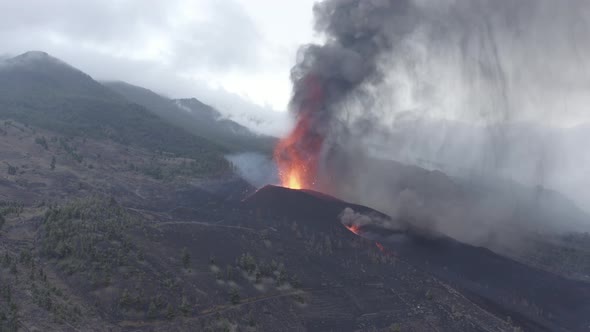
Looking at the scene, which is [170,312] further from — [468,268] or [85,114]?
[85,114]

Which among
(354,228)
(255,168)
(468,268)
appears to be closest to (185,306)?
(354,228)

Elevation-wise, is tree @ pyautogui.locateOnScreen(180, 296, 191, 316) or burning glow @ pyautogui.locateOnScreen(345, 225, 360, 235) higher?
burning glow @ pyautogui.locateOnScreen(345, 225, 360, 235)

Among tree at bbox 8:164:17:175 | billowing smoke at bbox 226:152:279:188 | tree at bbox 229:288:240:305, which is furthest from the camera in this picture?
billowing smoke at bbox 226:152:279:188

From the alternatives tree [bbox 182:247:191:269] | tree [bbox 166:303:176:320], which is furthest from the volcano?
tree [bbox 166:303:176:320]

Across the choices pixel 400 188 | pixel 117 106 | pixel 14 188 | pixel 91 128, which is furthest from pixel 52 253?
pixel 117 106

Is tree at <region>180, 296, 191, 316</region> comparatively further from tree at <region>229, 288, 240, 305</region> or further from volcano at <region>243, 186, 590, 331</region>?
volcano at <region>243, 186, 590, 331</region>

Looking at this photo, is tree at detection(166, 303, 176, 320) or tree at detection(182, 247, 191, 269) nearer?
tree at detection(166, 303, 176, 320)

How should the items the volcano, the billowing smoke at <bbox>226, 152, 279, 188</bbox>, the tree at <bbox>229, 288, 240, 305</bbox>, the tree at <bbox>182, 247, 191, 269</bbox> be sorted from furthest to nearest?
1. the billowing smoke at <bbox>226, 152, 279, 188</bbox>
2. the volcano
3. the tree at <bbox>182, 247, 191, 269</bbox>
4. the tree at <bbox>229, 288, 240, 305</bbox>

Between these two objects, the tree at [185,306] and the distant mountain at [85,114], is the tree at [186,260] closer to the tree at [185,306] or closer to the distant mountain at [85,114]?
the tree at [185,306]
